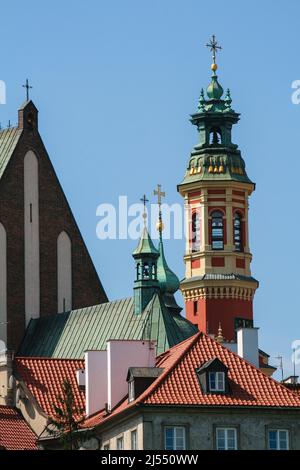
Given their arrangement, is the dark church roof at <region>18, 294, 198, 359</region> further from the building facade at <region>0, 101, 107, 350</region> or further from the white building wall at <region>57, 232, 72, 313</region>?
the white building wall at <region>57, 232, 72, 313</region>

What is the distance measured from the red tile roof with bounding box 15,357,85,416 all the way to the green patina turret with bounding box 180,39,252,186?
64126 millimetres

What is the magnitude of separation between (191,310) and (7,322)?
4614cm

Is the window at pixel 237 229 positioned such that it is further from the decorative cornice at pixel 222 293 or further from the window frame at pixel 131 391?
the window frame at pixel 131 391

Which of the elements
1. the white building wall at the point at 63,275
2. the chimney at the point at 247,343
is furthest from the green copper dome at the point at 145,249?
the chimney at the point at 247,343

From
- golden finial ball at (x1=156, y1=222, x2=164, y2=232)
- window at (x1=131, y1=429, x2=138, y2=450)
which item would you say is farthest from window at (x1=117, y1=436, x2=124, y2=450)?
golden finial ball at (x1=156, y1=222, x2=164, y2=232)

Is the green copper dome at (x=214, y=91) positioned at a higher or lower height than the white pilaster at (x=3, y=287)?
higher

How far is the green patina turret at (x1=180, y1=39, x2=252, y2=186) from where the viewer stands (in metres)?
158

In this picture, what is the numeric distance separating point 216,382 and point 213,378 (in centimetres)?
17

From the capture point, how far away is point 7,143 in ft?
371

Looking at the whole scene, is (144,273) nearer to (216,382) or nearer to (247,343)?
(247,343)

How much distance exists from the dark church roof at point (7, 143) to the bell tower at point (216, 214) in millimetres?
43468

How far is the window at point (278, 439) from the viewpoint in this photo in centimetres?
8081

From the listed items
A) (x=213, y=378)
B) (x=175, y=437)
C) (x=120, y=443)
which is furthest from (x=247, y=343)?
(x=175, y=437)
